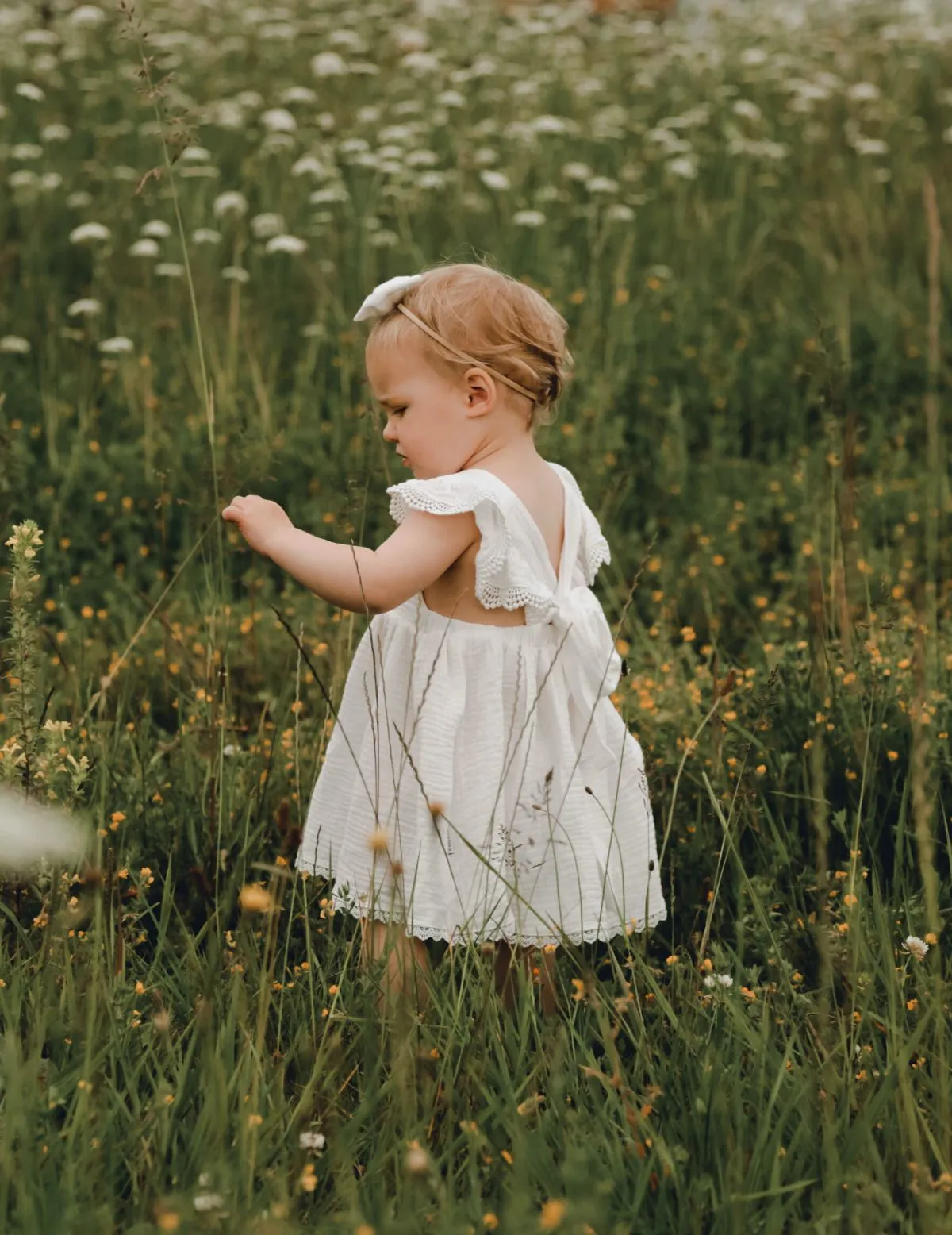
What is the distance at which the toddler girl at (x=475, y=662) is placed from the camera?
2.19 metres

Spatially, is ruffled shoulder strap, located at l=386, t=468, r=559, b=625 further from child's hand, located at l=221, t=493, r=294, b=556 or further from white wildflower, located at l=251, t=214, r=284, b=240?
white wildflower, located at l=251, t=214, r=284, b=240

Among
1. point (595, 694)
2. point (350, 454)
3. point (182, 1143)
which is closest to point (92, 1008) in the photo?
point (182, 1143)

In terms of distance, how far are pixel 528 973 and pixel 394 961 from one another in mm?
225

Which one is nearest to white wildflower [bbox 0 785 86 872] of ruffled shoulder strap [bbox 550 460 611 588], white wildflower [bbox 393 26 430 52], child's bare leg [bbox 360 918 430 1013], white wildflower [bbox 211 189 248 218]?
child's bare leg [bbox 360 918 430 1013]

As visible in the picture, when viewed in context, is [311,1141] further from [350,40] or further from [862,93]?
[862,93]

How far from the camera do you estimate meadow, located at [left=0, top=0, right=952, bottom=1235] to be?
173 centimetres


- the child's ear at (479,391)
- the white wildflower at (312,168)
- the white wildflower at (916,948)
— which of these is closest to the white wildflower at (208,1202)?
the white wildflower at (916,948)

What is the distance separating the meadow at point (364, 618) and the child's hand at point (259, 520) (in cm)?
28

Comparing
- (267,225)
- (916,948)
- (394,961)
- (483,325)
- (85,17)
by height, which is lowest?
(394,961)

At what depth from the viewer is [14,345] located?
181 inches

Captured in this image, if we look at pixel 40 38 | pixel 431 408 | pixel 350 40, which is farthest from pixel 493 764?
pixel 40 38

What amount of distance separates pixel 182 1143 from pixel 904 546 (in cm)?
294

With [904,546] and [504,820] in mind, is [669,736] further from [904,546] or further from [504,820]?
[904,546]

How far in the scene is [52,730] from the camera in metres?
2.12
